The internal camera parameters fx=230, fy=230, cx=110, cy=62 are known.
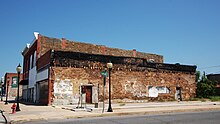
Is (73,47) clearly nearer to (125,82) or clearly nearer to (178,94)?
(125,82)

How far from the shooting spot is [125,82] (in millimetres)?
25594

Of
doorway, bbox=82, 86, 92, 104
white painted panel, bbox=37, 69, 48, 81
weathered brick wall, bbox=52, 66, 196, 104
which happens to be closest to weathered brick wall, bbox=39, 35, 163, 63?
white painted panel, bbox=37, 69, 48, 81

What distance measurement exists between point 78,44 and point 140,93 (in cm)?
1033

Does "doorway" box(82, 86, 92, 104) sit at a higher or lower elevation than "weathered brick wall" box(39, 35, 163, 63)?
lower

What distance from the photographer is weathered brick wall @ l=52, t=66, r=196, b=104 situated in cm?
2198

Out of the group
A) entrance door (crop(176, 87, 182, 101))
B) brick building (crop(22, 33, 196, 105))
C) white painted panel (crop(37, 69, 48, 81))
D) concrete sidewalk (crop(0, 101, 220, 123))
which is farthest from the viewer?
entrance door (crop(176, 87, 182, 101))

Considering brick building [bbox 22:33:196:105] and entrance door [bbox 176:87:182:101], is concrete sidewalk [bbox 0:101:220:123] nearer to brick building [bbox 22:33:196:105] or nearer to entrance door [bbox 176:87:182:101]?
brick building [bbox 22:33:196:105]

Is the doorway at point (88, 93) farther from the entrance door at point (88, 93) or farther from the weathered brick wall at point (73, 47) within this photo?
the weathered brick wall at point (73, 47)

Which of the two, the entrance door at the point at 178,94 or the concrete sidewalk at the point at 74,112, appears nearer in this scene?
the concrete sidewalk at the point at 74,112

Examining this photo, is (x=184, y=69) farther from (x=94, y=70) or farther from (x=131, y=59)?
(x=94, y=70)

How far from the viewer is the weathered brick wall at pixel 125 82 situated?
72.1 feet

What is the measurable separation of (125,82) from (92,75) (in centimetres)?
409

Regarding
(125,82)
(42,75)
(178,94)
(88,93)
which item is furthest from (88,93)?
(178,94)

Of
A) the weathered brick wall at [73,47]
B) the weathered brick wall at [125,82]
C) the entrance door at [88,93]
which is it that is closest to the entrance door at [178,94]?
the weathered brick wall at [125,82]
